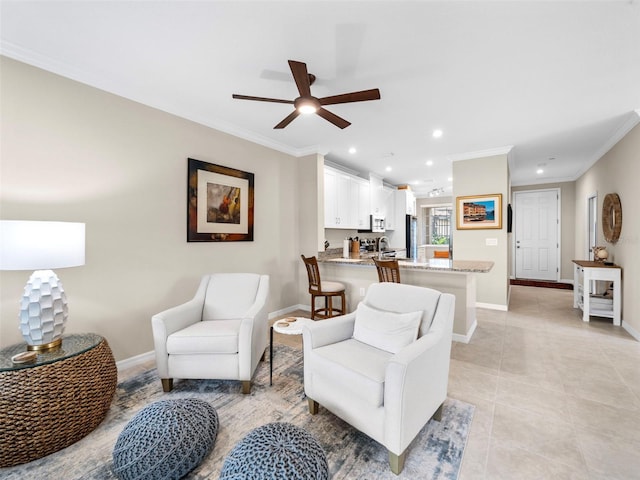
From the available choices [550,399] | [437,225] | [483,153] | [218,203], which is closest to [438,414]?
[550,399]

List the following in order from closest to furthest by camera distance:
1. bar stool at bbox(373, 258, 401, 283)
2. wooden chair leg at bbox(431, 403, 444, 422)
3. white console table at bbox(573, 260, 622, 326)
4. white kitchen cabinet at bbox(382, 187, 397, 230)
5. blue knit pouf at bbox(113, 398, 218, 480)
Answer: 1. blue knit pouf at bbox(113, 398, 218, 480)
2. wooden chair leg at bbox(431, 403, 444, 422)
3. bar stool at bbox(373, 258, 401, 283)
4. white console table at bbox(573, 260, 622, 326)
5. white kitchen cabinet at bbox(382, 187, 397, 230)

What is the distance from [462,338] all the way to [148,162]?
392 cm

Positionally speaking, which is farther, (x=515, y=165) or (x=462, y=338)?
(x=515, y=165)

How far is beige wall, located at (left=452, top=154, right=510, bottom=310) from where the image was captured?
179 inches

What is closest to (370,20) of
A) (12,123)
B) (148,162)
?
(148,162)

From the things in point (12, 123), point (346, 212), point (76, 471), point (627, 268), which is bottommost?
point (76, 471)

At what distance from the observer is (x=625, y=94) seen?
278 cm

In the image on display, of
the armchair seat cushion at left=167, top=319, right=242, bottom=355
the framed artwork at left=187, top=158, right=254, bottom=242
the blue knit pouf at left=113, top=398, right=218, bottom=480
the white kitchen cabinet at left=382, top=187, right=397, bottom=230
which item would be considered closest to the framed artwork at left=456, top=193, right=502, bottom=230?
the white kitchen cabinet at left=382, top=187, right=397, bottom=230

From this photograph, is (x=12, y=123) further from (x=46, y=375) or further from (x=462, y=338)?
(x=462, y=338)

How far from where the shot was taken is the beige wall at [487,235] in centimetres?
455

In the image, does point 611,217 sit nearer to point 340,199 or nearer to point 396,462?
point 340,199

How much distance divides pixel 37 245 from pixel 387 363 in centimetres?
217

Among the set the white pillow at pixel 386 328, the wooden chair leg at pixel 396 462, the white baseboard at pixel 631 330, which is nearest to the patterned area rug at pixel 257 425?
the wooden chair leg at pixel 396 462

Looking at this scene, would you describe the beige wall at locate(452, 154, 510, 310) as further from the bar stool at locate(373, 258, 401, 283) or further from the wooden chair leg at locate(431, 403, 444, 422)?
the wooden chair leg at locate(431, 403, 444, 422)
